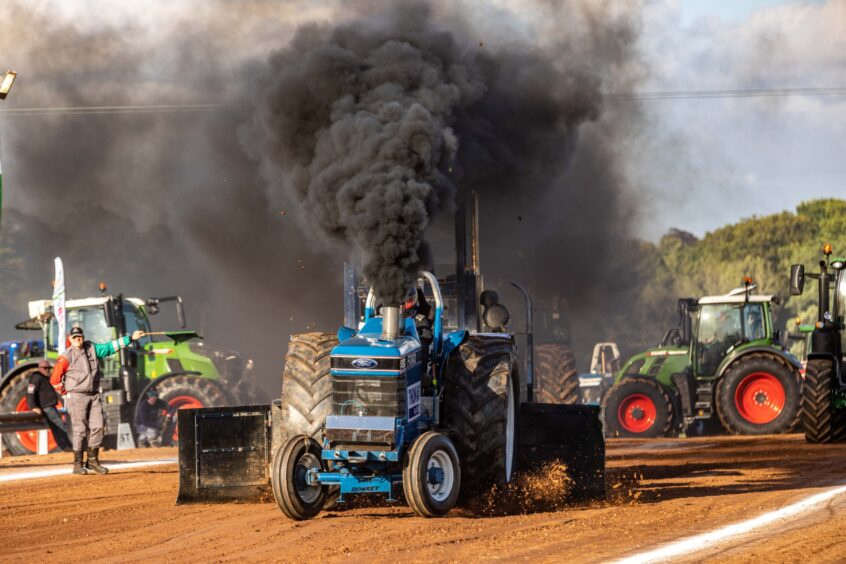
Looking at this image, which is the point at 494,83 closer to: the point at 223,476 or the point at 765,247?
the point at 223,476

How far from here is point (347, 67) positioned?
16547mm

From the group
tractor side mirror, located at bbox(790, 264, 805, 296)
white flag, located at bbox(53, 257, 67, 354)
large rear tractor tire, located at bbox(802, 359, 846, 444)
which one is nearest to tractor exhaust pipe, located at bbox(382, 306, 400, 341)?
tractor side mirror, located at bbox(790, 264, 805, 296)

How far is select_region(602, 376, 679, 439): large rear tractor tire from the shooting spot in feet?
75.4

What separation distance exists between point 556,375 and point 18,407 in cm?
954

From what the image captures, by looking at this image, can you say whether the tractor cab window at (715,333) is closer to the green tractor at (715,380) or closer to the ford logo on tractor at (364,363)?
the green tractor at (715,380)

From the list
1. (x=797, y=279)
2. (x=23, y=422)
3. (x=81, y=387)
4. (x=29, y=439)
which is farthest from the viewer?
(x=29, y=439)

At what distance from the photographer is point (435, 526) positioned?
9836 millimetres

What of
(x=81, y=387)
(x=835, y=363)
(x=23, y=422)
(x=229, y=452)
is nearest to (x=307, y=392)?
(x=229, y=452)

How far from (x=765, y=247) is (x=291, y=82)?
56170 mm

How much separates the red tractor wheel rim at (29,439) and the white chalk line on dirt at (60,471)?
431 centimetres

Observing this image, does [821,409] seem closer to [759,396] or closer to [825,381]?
[825,381]

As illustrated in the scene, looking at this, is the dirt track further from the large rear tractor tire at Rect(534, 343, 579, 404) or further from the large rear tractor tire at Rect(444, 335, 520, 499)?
the large rear tractor tire at Rect(534, 343, 579, 404)

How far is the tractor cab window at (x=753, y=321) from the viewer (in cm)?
2375

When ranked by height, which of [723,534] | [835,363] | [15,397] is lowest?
[723,534]
